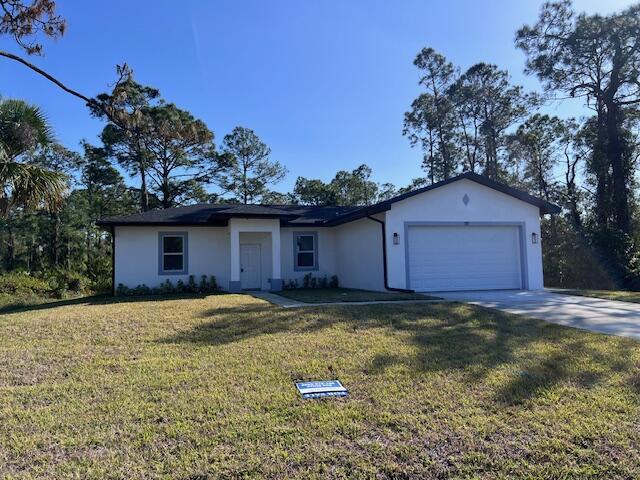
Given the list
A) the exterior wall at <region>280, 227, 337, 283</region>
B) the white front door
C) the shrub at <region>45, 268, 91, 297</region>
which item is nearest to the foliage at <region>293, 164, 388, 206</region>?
the exterior wall at <region>280, 227, 337, 283</region>

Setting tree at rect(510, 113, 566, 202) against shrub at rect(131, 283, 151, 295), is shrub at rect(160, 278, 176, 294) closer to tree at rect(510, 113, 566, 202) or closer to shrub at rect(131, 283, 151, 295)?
shrub at rect(131, 283, 151, 295)

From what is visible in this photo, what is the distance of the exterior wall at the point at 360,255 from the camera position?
15.2 m

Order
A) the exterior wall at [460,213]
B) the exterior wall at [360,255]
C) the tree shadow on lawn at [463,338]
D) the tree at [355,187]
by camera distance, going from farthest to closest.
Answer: the tree at [355,187], the exterior wall at [360,255], the exterior wall at [460,213], the tree shadow on lawn at [463,338]

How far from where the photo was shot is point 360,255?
1645cm

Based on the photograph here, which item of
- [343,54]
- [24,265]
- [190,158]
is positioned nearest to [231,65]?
[343,54]

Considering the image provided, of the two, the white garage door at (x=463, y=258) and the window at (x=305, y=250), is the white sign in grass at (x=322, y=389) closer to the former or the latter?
the white garage door at (x=463, y=258)

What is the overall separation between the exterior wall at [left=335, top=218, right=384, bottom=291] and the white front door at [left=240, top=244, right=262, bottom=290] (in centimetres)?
315

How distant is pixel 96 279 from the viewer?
2234cm

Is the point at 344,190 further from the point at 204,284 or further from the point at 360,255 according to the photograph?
the point at 204,284

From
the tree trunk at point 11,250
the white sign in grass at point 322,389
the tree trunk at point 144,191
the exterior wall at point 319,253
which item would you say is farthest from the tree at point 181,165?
the white sign in grass at point 322,389

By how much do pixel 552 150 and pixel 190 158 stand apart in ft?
79.9

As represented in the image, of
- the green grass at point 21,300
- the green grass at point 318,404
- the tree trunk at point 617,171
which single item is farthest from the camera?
the tree trunk at point 617,171

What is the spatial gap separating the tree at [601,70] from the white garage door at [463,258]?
10.9 m

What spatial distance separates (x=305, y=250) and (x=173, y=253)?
497 centimetres
